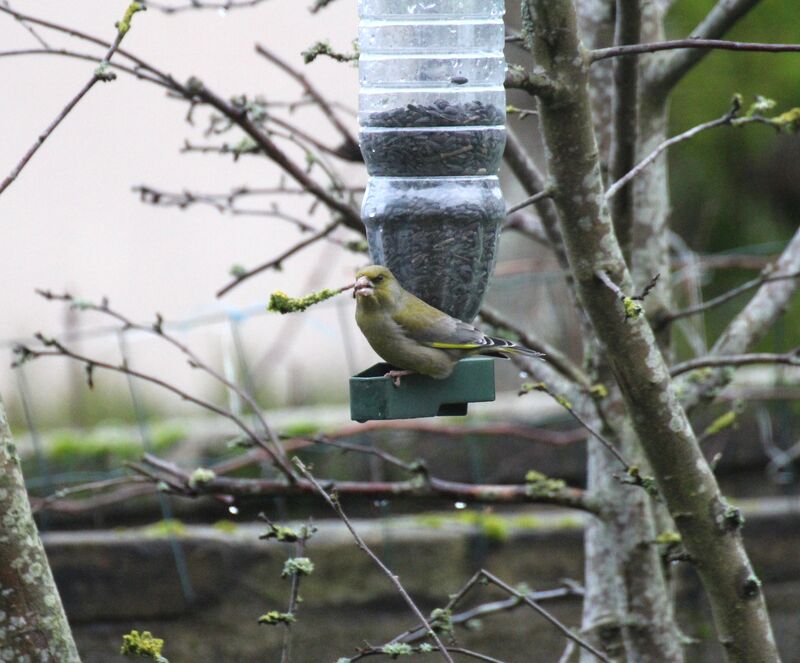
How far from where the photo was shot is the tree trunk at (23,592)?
6.50ft

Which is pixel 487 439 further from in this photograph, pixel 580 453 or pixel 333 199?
pixel 333 199

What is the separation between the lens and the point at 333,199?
3127 mm

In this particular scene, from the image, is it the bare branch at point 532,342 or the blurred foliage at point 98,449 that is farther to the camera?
the blurred foliage at point 98,449

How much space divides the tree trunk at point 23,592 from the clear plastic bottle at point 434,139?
1.15 metres

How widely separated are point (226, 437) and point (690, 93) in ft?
10.6

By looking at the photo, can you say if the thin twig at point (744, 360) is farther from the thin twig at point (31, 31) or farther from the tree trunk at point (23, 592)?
the thin twig at point (31, 31)

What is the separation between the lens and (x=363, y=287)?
258 cm

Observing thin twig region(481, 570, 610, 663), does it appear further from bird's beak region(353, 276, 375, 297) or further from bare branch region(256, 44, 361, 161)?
bare branch region(256, 44, 361, 161)

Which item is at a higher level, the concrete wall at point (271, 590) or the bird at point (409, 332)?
the bird at point (409, 332)

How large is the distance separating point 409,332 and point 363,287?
6.0 inches

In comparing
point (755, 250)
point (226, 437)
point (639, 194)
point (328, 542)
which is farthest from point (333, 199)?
point (755, 250)

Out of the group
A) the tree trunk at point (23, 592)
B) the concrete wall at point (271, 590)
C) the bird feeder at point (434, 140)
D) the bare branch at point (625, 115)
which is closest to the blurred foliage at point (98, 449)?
the concrete wall at point (271, 590)

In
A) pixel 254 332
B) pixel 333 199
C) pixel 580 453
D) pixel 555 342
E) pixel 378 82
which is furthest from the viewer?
pixel 254 332

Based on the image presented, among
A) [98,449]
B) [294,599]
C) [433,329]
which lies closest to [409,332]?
[433,329]
